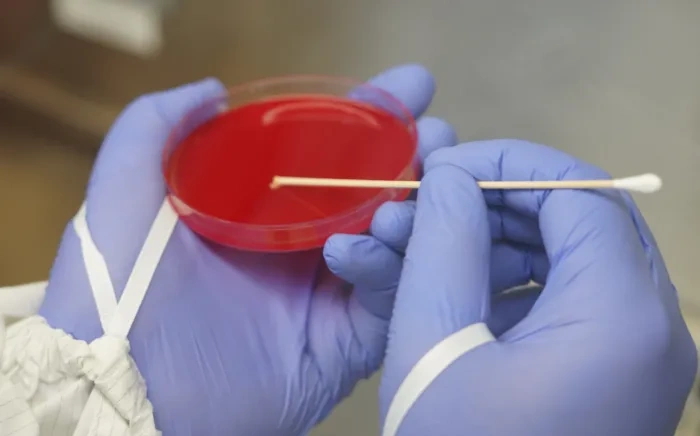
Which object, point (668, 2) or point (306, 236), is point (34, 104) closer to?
point (306, 236)

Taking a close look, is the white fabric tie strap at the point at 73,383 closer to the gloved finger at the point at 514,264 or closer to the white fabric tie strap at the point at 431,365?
the white fabric tie strap at the point at 431,365

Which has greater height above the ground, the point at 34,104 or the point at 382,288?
the point at 382,288

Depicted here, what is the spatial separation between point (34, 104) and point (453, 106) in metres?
0.83

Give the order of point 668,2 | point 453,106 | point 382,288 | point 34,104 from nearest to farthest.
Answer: point 382,288, point 668,2, point 453,106, point 34,104

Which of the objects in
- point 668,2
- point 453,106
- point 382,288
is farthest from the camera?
point 453,106

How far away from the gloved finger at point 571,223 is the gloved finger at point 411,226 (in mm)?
18

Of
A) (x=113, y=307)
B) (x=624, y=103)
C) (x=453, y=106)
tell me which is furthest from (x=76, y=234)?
(x=624, y=103)

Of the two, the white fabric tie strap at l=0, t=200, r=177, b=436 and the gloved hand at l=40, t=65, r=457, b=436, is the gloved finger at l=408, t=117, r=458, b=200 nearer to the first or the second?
the gloved hand at l=40, t=65, r=457, b=436

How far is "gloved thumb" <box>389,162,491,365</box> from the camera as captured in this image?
57cm

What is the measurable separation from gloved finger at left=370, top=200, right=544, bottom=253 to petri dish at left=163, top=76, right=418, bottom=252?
0.03 metres

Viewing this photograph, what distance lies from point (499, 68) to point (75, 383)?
2.31 feet

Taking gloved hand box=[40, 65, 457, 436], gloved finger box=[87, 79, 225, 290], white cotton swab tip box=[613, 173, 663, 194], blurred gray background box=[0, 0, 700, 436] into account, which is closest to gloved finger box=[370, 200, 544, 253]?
gloved hand box=[40, 65, 457, 436]

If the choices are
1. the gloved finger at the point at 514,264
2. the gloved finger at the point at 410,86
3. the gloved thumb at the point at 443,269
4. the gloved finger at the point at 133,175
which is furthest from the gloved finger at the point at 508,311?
the gloved finger at the point at 133,175

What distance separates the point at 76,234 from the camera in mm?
727
